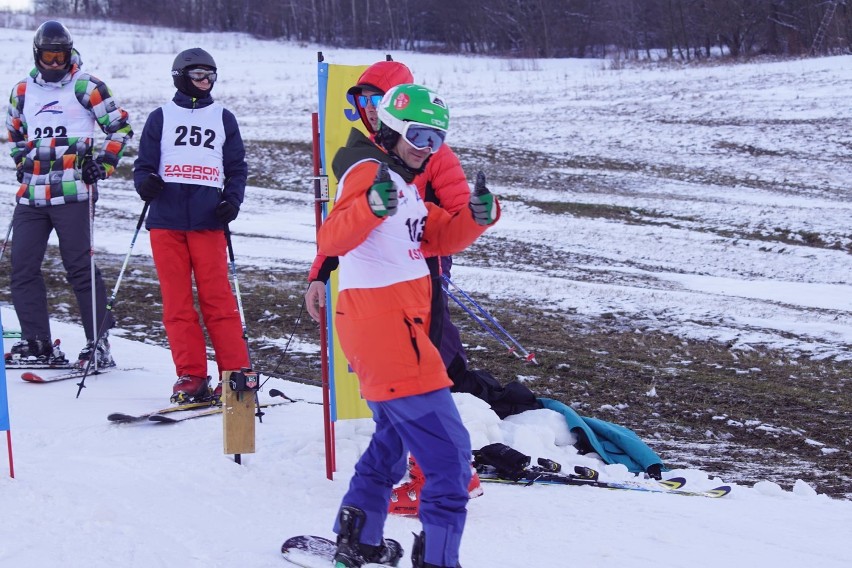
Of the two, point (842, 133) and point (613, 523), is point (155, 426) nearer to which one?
point (613, 523)

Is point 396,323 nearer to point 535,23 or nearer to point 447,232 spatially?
point 447,232

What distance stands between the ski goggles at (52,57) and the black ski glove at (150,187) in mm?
1303

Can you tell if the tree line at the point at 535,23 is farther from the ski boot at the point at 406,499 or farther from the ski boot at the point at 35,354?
the ski boot at the point at 406,499

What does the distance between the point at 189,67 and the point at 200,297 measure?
A: 53.5 inches

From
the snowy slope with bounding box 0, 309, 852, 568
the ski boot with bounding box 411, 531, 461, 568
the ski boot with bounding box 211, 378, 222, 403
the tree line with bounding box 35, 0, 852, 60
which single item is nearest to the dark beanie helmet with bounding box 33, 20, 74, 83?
the snowy slope with bounding box 0, 309, 852, 568

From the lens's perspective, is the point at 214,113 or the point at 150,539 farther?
the point at 214,113

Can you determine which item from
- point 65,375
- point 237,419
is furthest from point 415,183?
point 65,375

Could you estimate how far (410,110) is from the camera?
138 inches

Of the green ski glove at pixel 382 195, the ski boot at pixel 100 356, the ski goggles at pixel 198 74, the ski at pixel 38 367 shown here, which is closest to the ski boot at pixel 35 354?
the ski at pixel 38 367

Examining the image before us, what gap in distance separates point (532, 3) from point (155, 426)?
46.5 m

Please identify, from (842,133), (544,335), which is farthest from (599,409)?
(842,133)

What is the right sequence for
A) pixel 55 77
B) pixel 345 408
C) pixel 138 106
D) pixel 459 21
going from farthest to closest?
pixel 459 21 < pixel 138 106 < pixel 55 77 < pixel 345 408

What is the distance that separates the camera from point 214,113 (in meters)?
5.96

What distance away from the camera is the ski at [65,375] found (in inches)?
253
